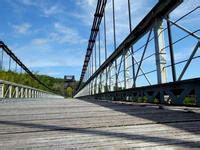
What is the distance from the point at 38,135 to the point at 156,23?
3.10m

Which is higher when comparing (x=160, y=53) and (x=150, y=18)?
(x=150, y=18)

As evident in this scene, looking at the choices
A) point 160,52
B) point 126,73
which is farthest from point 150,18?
point 126,73

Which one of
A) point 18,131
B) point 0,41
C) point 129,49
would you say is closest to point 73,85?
point 0,41

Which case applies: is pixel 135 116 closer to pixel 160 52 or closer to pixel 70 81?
pixel 160 52

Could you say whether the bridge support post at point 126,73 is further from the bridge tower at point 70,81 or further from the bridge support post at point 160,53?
the bridge tower at point 70,81

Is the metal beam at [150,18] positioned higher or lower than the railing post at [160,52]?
higher

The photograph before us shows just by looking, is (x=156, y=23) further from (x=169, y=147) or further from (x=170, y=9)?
(x=169, y=147)

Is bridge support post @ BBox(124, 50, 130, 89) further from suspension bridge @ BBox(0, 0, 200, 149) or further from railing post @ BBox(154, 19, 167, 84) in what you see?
railing post @ BBox(154, 19, 167, 84)

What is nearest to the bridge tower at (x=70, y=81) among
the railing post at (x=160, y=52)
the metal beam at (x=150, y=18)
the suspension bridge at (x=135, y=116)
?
the suspension bridge at (x=135, y=116)

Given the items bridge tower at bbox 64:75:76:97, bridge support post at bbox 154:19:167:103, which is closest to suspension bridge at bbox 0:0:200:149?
bridge support post at bbox 154:19:167:103

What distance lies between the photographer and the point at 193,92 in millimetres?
2781

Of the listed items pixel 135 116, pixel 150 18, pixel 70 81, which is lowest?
pixel 135 116

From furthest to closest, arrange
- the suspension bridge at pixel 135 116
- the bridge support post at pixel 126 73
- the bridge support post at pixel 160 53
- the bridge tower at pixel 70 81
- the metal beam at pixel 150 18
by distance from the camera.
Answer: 1. the bridge tower at pixel 70 81
2. the bridge support post at pixel 126 73
3. the bridge support post at pixel 160 53
4. the metal beam at pixel 150 18
5. the suspension bridge at pixel 135 116

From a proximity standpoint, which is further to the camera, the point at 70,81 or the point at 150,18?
the point at 70,81
